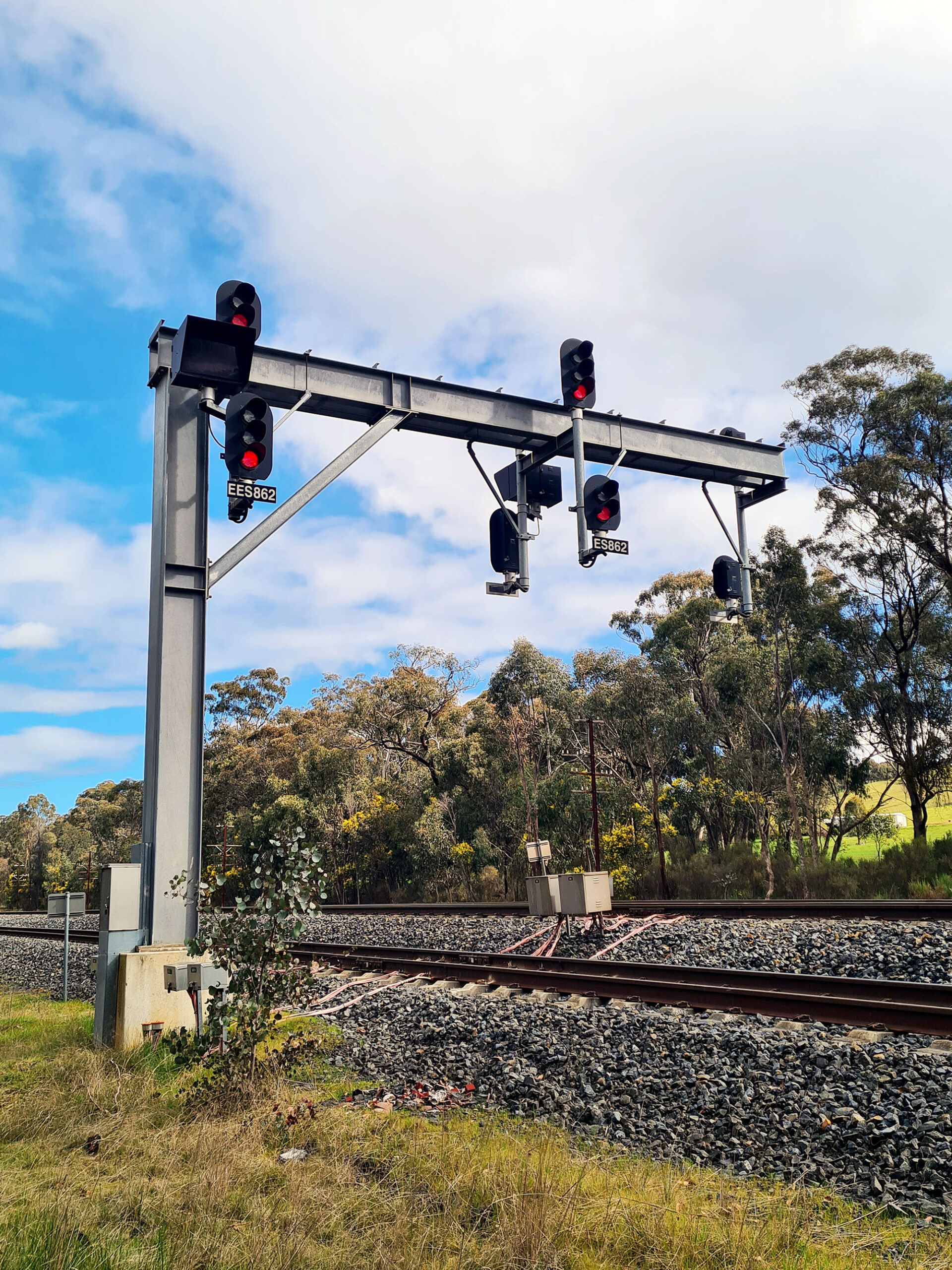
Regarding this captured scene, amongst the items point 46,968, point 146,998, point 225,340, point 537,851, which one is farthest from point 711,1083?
point 46,968

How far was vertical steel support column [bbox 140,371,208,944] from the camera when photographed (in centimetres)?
938

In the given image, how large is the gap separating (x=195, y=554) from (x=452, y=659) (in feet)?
99.2

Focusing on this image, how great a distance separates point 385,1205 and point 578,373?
28.0 ft

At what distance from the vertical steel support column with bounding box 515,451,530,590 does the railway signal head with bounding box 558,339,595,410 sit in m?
1.80

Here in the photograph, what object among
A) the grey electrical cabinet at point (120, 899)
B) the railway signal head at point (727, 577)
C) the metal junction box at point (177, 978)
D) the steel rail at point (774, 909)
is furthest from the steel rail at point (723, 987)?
the railway signal head at point (727, 577)

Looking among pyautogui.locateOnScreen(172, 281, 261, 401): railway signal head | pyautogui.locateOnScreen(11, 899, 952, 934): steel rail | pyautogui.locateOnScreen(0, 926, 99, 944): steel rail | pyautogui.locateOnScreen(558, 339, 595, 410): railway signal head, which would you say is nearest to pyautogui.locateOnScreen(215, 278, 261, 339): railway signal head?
pyautogui.locateOnScreen(172, 281, 261, 401): railway signal head

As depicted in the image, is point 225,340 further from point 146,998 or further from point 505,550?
point 146,998

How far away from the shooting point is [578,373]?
Answer: 10625 millimetres

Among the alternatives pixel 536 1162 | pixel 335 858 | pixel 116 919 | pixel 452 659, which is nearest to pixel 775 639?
pixel 452 659

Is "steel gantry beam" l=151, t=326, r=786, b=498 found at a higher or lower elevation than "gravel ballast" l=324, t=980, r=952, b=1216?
higher

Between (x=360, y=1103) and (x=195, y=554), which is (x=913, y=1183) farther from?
(x=195, y=554)

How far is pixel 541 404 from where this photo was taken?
1259 centimetres

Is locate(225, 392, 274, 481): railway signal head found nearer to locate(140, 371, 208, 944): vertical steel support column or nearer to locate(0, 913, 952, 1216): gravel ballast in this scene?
locate(140, 371, 208, 944): vertical steel support column

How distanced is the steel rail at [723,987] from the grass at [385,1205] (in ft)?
10.2
